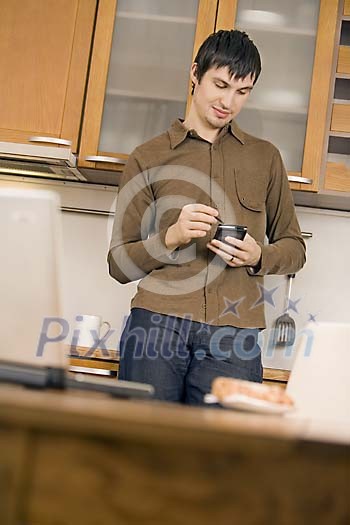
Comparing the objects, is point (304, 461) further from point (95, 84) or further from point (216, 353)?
point (95, 84)

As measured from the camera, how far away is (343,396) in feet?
6.02

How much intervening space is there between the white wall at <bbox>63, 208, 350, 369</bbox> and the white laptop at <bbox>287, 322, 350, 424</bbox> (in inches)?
50.9

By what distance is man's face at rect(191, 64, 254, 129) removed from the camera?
8.29ft

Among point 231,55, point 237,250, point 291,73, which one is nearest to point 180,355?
point 237,250

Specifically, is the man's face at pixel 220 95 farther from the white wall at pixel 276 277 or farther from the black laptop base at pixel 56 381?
the black laptop base at pixel 56 381

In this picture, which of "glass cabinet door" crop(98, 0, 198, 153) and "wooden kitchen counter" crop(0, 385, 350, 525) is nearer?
"wooden kitchen counter" crop(0, 385, 350, 525)

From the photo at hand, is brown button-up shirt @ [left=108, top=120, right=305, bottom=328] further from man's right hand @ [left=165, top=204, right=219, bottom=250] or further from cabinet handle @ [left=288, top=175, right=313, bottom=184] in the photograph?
cabinet handle @ [left=288, top=175, right=313, bottom=184]

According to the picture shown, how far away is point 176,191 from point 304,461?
1.79m

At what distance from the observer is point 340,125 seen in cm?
310

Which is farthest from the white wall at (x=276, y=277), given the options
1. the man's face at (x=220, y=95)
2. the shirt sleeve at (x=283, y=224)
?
→ the man's face at (x=220, y=95)

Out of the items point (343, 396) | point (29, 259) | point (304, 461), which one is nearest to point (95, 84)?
point (343, 396)

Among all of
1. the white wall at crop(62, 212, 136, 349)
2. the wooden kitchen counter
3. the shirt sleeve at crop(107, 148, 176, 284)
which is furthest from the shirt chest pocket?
the wooden kitchen counter

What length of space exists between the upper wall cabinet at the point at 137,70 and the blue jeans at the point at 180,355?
93cm

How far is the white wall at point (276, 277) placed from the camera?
3256mm
